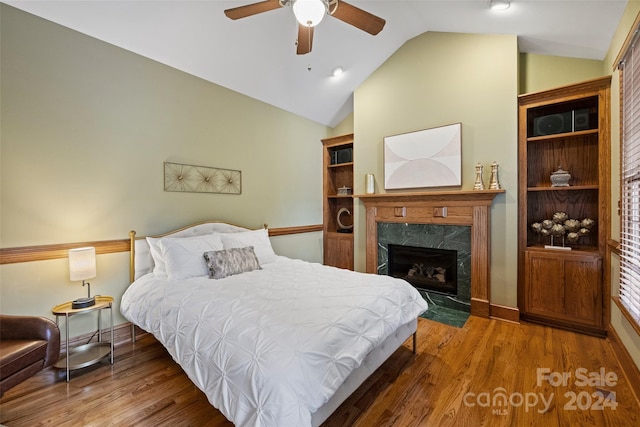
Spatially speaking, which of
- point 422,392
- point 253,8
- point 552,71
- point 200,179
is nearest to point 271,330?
point 422,392

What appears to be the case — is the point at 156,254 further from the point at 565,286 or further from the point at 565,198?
the point at 565,198

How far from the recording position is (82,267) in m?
2.19

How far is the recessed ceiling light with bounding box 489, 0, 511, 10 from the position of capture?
247 centimetres

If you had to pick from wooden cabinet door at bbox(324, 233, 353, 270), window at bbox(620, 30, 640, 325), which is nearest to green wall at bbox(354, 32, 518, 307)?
window at bbox(620, 30, 640, 325)

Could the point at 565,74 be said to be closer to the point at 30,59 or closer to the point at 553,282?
the point at 553,282

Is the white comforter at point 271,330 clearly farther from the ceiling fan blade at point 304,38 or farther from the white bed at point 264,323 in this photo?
the ceiling fan blade at point 304,38

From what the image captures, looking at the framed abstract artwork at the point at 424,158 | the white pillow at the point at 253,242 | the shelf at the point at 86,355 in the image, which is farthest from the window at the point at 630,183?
the shelf at the point at 86,355

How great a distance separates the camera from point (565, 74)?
2.97 metres

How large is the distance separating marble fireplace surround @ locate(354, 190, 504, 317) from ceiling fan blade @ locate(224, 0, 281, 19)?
249 cm

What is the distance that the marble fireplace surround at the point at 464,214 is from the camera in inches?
A: 122

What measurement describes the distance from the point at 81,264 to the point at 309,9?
2.54 m

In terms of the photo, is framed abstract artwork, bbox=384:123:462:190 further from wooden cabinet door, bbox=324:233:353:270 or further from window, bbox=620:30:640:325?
window, bbox=620:30:640:325

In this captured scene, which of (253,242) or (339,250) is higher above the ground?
(253,242)

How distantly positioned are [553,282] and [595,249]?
1.65 feet
